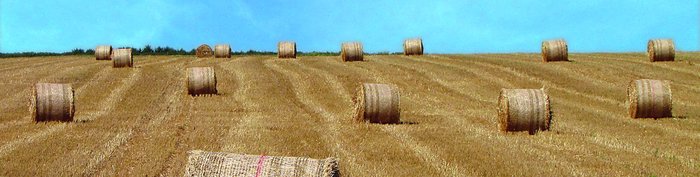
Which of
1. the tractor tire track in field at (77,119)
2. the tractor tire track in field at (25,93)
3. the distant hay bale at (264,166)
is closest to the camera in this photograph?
the distant hay bale at (264,166)

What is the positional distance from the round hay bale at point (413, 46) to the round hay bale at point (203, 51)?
32.3ft

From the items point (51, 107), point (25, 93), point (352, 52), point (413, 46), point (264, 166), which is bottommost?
point (25, 93)

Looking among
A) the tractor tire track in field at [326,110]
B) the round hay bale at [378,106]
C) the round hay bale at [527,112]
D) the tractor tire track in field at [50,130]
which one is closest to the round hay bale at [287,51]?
the tractor tire track in field at [326,110]

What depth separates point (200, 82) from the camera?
28.2m

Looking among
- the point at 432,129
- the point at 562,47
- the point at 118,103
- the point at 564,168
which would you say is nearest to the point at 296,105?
the point at 118,103

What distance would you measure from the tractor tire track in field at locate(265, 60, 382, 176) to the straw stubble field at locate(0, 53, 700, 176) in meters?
0.03

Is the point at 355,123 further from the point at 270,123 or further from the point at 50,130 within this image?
the point at 50,130

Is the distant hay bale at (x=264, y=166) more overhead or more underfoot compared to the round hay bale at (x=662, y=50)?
more underfoot

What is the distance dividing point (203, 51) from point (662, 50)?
21.6m

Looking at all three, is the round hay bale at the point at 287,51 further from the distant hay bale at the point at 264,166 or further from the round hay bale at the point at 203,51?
the distant hay bale at the point at 264,166

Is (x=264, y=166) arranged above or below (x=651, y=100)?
above

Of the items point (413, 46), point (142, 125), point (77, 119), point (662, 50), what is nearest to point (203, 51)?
point (413, 46)

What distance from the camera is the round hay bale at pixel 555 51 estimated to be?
38625 mm

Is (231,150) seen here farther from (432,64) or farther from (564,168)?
(432,64)
